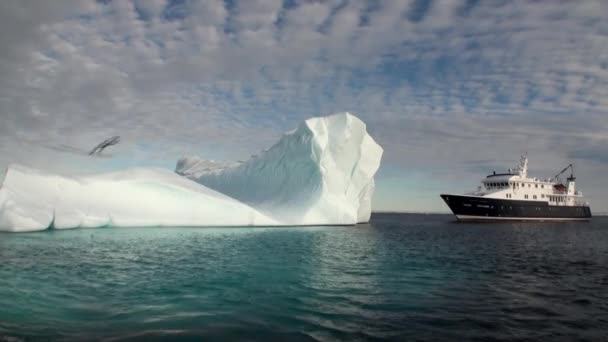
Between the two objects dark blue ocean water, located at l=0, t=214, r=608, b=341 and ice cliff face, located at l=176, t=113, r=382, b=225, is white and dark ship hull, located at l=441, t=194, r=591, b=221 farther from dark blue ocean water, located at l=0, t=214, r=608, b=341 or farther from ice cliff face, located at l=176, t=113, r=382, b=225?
dark blue ocean water, located at l=0, t=214, r=608, b=341

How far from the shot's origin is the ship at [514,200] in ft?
148

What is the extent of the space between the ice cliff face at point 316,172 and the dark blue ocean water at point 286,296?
1517 cm

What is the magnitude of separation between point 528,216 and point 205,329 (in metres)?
51.5

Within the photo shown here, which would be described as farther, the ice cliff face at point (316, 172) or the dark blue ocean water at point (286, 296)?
the ice cliff face at point (316, 172)

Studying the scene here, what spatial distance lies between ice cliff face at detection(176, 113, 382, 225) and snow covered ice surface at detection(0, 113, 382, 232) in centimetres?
7

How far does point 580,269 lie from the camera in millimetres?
11977

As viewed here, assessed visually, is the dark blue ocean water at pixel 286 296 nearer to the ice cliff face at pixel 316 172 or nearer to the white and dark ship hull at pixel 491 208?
the ice cliff face at pixel 316 172

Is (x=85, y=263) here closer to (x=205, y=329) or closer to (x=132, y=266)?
(x=132, y=266)

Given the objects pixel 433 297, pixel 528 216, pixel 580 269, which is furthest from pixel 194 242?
pixel 528 216

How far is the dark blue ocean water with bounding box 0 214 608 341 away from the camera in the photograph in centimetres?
545

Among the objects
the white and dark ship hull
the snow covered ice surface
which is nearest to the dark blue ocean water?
the snow covered ice surface

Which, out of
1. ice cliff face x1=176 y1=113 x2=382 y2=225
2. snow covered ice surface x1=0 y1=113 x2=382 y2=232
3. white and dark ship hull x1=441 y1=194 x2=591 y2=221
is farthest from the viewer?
white and dark ship hull x1=441 y1=194 x2=591 y2=221

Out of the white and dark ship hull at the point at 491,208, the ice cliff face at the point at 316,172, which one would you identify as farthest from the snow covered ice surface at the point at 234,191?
the white and dark ship hull at the point at 491,208

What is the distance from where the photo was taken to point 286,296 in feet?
24.7
